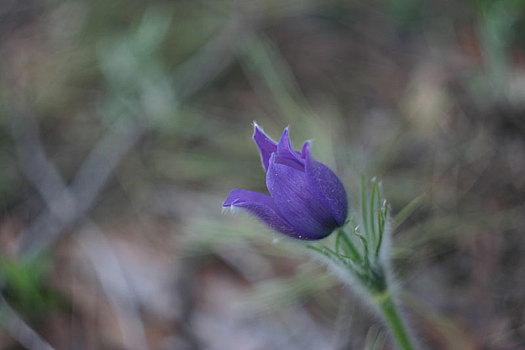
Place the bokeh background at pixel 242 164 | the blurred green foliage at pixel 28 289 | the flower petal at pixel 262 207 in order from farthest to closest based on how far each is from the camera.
A: the blurred green foliage at pixel 28 289 → the bokeh background at pixel 242 164 → the flower petal at pixel 262 207

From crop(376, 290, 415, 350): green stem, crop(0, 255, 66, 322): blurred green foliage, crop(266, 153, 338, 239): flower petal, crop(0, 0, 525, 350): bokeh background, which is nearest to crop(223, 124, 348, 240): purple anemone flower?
crop(266, 153, 338, 239): flower petal

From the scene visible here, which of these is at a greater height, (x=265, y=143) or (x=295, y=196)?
(x=265, y=143)

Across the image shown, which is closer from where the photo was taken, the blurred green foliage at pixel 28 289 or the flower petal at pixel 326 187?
the flower petal at pixel 326 187

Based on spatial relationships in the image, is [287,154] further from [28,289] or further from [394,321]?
[28,289]

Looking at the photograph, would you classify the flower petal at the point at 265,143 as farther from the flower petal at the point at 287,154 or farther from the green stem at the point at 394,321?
the green stem at the point at 394,321

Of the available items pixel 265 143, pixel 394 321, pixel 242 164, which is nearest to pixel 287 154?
pixel 265 143

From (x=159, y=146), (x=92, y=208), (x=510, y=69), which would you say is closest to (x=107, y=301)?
(x=92, y=208)

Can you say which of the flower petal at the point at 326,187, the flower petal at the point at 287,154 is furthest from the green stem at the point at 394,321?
the flower petal at the point at 287,154
